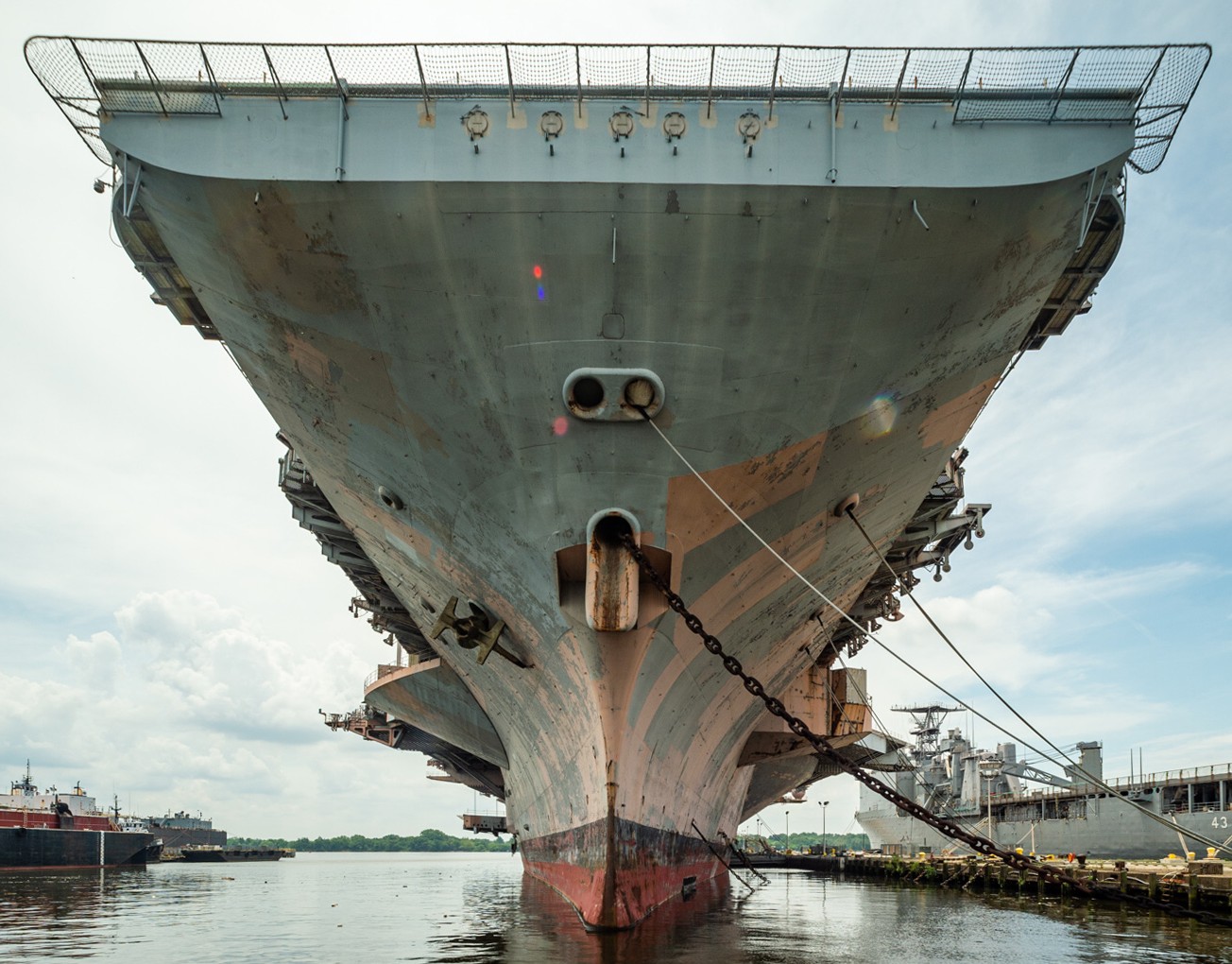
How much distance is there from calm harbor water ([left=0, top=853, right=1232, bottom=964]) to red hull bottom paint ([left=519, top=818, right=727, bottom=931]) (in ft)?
0.88

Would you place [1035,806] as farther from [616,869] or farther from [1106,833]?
[616,869]

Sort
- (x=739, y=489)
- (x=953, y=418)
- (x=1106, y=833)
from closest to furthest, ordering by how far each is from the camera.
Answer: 1. (x=739, y=489)
2. (x=953, y=418)
3. (x=1106, y=833)

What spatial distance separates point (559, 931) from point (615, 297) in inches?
295

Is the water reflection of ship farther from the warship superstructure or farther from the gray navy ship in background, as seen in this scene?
the gray navy ship in background

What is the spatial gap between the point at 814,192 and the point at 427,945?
9150mm

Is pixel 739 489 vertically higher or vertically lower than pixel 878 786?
higher

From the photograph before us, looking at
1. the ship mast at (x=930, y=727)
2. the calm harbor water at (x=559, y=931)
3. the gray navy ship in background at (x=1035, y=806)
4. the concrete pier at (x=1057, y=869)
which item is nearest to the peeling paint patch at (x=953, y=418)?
the concrete pier at (x=1057, y=869)

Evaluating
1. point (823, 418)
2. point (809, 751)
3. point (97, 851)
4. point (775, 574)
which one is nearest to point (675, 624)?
point (775, 574)

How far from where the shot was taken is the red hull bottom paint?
32.1 ft

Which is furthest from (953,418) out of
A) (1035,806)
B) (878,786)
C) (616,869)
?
(1035,806)

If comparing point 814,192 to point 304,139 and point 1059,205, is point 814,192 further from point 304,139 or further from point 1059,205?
point 304,139

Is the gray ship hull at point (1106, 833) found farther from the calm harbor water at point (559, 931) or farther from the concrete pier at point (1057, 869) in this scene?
the calm harbor water at point (559, 931)

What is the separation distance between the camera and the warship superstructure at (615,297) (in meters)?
7.48

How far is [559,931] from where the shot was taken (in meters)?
11.5
